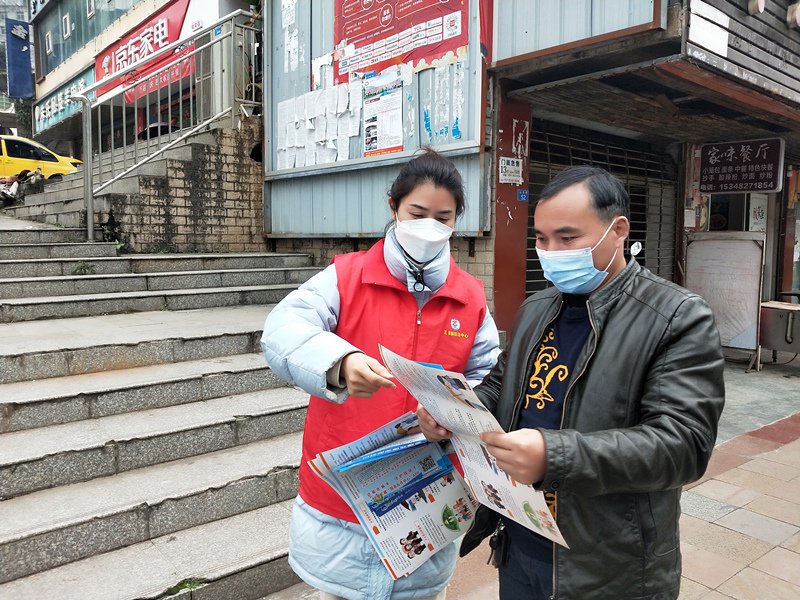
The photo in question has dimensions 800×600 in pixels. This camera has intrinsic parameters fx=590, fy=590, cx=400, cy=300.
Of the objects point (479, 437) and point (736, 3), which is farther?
point (736, 3)

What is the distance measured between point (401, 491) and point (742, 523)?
117 inches

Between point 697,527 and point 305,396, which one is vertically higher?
point 305,396

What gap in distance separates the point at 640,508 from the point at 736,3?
198 inches

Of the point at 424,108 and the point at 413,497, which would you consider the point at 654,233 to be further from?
the point at 413,497

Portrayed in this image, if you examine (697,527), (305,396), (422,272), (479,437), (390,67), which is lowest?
(697,527)

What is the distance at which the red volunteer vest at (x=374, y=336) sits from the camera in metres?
1.63

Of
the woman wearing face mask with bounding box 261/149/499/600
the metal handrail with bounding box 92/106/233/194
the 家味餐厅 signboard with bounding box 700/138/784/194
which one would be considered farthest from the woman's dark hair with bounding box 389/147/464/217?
the 家味餐厅 signboard with bounding box 700/138/784/194

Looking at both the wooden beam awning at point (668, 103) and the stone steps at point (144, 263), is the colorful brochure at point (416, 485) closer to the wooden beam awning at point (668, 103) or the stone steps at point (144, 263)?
the wooden beam awning at point (668, 103)

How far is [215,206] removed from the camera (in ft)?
25.2

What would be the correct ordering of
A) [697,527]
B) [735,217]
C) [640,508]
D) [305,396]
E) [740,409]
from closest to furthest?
[640,508] → [697,527] → [305,396] → [740,409] → [735,217]

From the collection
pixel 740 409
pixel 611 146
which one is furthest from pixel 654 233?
pixel 740 409

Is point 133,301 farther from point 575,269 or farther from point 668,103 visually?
point 668,103

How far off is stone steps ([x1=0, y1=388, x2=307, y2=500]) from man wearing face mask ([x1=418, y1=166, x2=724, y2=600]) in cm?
237

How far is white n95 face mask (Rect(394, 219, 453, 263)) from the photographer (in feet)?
5.64
